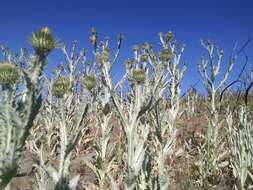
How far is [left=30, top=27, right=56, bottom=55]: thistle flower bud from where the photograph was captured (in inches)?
68.0

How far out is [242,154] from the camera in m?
5.81

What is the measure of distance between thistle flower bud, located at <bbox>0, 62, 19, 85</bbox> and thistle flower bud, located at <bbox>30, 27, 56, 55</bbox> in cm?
20

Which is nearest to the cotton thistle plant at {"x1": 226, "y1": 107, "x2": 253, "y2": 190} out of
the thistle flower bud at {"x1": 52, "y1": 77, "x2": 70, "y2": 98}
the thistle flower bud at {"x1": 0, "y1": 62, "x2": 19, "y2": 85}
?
the thistle flower bud at {"x1": 52, "y1": 77, "x2": 70, "y2": 98}

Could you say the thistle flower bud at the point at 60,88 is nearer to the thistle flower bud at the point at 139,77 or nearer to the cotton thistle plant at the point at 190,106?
the thistle flower bud at the point at 139,77

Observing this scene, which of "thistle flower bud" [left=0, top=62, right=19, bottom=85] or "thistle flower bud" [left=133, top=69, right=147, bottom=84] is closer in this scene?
"thistle flower bud" [left=0, top=62, right=19, bottom=85]

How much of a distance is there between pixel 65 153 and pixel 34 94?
1.57 feet

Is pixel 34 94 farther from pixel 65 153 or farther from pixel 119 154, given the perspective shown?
pixel 119 154

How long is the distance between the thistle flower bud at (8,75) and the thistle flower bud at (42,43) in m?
0.20

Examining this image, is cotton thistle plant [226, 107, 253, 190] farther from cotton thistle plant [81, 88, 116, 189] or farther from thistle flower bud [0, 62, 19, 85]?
thistle flower bud [0, 62, 19, 85]

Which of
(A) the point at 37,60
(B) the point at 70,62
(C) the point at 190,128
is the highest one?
(B) the point at 70,62

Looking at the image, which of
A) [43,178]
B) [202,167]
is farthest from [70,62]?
[43,178]

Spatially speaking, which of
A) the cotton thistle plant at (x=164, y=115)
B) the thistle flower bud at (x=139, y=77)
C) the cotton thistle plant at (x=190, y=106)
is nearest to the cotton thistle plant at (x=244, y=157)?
the cotton thistle plant at (x=164, y=115)

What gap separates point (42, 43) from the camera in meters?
1.73

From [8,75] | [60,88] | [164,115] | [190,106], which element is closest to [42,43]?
[8,75]
